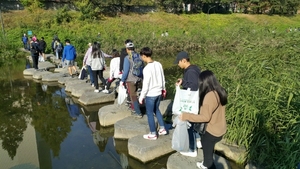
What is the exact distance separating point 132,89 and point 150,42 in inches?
630

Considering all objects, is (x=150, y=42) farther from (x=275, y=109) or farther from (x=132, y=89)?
(x=275, y=109)

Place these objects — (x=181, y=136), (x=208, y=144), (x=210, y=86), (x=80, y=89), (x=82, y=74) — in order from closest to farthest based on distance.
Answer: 1. (x=210, y=86)
2. (x=208, y=144)
3. (x=181, y=136)
4. (x=80, y=89)
5. (x=82, y=74)

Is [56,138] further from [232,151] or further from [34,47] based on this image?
[34,47]

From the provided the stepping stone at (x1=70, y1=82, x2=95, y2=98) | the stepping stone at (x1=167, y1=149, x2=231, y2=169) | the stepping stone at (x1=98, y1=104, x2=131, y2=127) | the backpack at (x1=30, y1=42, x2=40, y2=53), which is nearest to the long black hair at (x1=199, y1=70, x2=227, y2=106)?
the stepping stone at (x1=167, y1=149, x2=231, y2=169)

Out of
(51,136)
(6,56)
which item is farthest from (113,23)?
(51,136)

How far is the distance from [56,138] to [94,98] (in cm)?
191

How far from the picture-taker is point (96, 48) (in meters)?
7.55

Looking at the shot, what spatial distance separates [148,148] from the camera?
14.6ft

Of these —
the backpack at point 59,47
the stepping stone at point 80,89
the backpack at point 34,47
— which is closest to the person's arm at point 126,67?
the stepping stone at point 80,89

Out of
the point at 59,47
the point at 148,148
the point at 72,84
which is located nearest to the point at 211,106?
the point at 148,148

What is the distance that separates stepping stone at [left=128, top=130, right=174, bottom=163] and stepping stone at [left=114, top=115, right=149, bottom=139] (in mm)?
343

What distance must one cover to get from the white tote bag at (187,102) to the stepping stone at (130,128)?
1.61 meters

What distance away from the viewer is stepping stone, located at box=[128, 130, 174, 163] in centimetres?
446

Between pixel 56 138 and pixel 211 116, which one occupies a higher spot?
pixel 211 116
